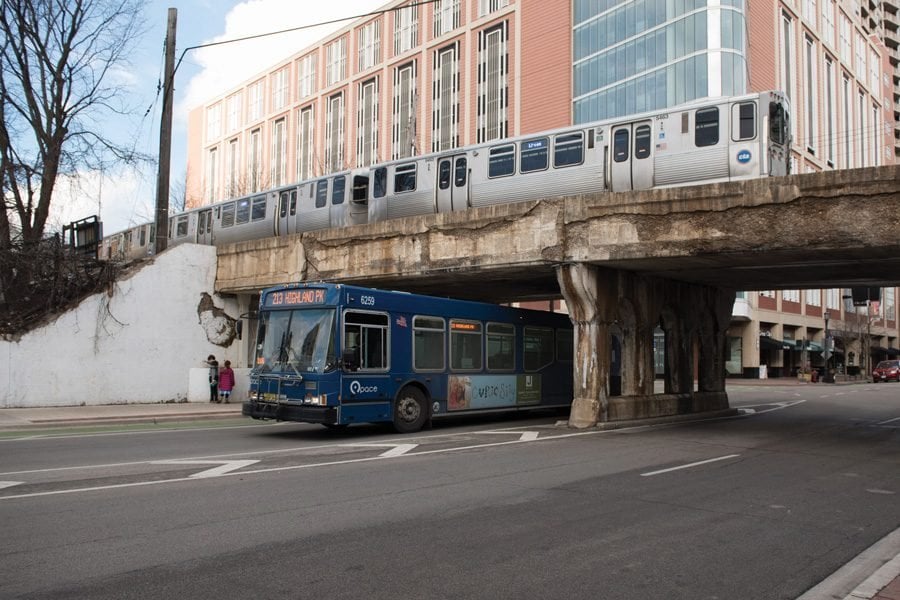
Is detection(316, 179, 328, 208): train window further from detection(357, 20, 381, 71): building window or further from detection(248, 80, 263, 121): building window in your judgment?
detection(248, 80, 263, 121): building window

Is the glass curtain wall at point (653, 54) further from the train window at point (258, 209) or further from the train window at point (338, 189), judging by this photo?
the train window at point (338, 189)

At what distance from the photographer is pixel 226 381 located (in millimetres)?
23531

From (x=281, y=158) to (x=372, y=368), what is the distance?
75.7 m

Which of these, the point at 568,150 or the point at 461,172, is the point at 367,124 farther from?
the point at 568,150

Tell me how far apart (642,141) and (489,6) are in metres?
54.7

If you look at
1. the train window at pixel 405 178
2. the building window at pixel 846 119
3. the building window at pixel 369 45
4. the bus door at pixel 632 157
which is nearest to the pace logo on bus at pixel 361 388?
the bus door at pixel 632 157

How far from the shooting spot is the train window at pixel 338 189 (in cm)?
2434

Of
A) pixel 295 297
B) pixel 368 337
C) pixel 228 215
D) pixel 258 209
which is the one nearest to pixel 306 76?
pixel 228 215

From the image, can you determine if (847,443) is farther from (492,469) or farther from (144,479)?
(144,479)

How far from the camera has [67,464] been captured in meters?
10.8

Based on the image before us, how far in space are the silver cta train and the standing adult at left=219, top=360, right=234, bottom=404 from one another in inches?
189

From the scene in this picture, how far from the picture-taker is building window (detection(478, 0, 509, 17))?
66831 mm

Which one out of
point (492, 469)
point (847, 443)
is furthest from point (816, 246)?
point (492, 469)

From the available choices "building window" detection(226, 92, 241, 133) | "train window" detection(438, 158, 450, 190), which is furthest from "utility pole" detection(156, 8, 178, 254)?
"building window" detection(226, 92, 241, 133)
